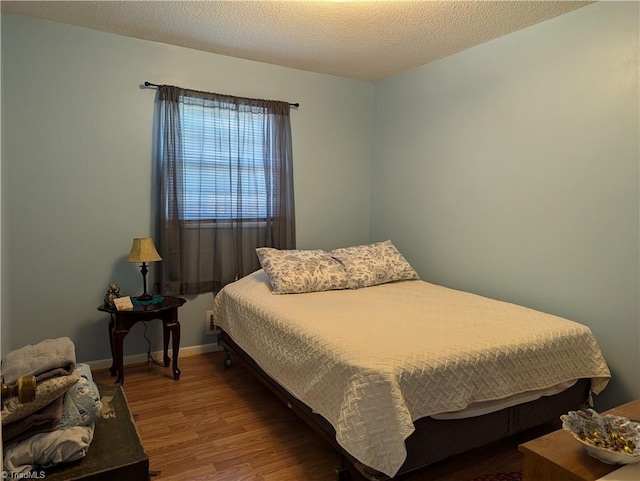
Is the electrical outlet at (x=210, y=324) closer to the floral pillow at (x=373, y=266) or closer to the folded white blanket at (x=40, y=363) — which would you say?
the floral pillow at (x=373, y=266)

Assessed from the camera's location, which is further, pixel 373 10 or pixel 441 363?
pixel 373 10

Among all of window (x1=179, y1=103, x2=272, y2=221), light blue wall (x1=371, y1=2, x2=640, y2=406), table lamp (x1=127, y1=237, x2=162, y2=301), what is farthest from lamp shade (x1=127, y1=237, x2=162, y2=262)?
light blue wall (x1=371, y1=2, x2=640, y2=406)

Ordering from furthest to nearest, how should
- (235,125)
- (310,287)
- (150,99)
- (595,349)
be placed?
(235,125), (150,99), (310,287), (595,349)

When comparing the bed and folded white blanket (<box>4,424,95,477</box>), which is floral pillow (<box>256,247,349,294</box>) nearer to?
the bed

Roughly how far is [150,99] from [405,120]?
2104mm

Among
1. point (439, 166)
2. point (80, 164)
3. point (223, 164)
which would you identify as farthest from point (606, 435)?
point (80, 164)

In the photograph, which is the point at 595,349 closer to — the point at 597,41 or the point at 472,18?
the point at 597,41

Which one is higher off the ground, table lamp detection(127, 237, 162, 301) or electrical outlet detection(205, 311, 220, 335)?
table lamp detection(127, 237, 162, 301)

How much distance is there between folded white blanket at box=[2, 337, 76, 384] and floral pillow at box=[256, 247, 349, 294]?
152 cm

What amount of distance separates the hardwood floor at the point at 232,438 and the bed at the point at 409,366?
200 millimetres

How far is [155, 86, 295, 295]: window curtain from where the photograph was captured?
10.6 feet

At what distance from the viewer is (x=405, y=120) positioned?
3.81 m

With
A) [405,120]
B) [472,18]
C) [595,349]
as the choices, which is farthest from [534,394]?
[405,120]

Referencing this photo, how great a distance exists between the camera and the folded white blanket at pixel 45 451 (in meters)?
1.26
